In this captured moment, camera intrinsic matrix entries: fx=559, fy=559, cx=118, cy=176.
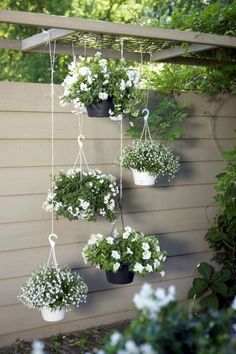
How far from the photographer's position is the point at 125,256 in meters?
3.28

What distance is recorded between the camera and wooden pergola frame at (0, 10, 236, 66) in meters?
2.71

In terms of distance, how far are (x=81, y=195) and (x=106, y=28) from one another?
0.97 m

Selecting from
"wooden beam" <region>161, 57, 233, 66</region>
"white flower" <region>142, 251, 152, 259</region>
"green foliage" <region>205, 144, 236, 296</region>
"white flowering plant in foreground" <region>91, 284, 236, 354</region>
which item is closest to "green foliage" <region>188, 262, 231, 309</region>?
"green foliage" <region>205, 144, 236, 296</region>

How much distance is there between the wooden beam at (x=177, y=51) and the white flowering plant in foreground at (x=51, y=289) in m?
1.61

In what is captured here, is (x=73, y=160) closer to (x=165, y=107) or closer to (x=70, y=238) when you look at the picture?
(x=70, y=238)

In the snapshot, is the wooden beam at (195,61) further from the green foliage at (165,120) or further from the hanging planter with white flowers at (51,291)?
the hanging planter with white flowers at (51,291)

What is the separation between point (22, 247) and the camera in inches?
142

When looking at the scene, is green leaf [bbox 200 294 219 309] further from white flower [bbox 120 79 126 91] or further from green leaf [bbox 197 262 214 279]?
white flower [bbox 120 79 126 91]

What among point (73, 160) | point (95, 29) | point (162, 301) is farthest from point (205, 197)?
point (162, 301)

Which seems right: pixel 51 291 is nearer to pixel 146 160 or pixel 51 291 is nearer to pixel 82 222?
pixel 82 222

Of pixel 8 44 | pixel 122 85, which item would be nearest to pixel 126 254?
pixel 122 85

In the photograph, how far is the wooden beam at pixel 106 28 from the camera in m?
2.68

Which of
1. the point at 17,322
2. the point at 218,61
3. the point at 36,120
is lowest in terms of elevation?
the point at 17,322

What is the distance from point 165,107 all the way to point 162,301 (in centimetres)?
259
